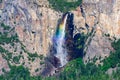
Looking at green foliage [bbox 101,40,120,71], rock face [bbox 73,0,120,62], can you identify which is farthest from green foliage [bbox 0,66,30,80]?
green foliage [bbox 101,40,120,71]

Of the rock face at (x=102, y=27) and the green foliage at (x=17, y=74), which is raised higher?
the rock face at (x=102, y=27)

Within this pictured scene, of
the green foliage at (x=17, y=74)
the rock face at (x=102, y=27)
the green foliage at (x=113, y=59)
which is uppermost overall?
the rock face at (x=102, y=27)

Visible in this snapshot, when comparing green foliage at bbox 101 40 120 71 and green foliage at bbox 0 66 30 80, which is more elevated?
green foliage at bbox 101 40 120 71

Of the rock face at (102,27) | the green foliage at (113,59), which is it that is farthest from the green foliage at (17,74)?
the green foliage at (113,59)

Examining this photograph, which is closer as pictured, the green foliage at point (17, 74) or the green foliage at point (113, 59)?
the green foliage at point (113, 59)

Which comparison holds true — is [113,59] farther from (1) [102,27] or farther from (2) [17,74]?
(2) [17,74]

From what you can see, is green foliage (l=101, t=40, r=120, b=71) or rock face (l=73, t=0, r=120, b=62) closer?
green foliage (l=101, t=40, r=120, b=71)

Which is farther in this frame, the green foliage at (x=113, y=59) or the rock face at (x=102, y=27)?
the rock face at (x=102, y=27)

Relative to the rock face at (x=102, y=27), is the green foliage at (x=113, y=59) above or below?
below

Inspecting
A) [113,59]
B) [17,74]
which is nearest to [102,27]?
[113,59]

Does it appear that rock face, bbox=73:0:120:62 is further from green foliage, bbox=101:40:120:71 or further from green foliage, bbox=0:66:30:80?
green foliage, bbox=0:66:30:80

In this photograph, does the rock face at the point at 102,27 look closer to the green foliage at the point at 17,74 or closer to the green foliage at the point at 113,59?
the green foliage at the point at 113,59

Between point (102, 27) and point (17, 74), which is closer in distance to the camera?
point (17, 74)
